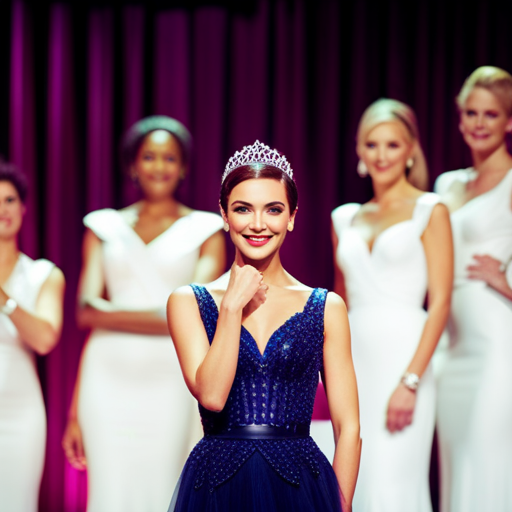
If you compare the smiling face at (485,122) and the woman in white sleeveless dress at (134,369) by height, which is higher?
the smiling face at (485,122)

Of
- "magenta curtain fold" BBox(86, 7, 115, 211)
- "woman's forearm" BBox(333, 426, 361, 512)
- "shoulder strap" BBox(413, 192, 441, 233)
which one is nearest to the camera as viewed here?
"woman's forearm" BBox(333, 426, 361, 512)

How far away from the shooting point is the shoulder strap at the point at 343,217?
4066mm

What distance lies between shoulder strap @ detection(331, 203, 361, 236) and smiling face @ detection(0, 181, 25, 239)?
4.42ft

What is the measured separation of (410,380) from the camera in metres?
3.73

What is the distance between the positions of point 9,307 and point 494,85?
2.20 m

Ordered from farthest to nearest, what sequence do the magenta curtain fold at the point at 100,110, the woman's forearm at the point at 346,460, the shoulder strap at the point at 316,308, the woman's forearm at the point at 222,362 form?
the magenta curtain fold at the point at 100,110 → the shoulder strap at the point at 316,308 → the woman's forearm at the point at 346,460 → the woman's forearm at the point at 222,362

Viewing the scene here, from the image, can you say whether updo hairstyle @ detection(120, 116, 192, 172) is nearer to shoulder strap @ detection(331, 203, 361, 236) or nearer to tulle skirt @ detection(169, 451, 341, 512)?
shoulder strap @ detection(331, 203, 361, 236)

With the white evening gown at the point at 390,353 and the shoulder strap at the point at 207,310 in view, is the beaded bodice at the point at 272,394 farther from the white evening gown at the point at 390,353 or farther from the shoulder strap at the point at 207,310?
the white evening gown at the point at 390,353

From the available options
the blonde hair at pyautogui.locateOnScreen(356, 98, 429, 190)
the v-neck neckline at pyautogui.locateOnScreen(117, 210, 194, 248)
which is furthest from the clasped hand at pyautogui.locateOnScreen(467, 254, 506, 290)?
the v-neck neckline at pyautogui.locateOnScreen(117, 210, 194, 248)

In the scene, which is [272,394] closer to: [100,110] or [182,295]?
[182,295]

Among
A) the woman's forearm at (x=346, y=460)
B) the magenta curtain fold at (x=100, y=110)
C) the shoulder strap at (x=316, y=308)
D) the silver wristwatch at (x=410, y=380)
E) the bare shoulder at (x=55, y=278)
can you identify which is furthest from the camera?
the magenta curtain fold at (x=100, y=110)

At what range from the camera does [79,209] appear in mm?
4793

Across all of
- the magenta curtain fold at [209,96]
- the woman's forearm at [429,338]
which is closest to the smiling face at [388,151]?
the woman's forearm at [429,338]

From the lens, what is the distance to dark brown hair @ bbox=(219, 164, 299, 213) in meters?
2.29
